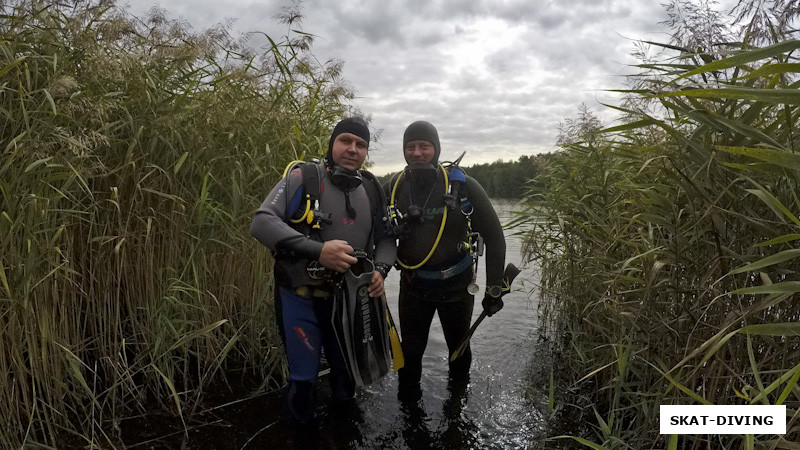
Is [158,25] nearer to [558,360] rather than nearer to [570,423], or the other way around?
[570,423]

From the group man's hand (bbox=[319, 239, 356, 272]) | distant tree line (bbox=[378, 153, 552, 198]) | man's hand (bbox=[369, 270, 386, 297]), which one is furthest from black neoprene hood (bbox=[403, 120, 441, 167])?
distant tree line (bbox=[378, 153, 552, 198])

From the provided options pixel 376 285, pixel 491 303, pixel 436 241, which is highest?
pixel 436 241

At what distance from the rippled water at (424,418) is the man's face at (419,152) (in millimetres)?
1960

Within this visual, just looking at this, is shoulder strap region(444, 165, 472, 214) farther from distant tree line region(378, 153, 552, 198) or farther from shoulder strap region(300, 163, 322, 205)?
distant tree line region(378, 153, 552, 198)

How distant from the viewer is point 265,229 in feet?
8.63

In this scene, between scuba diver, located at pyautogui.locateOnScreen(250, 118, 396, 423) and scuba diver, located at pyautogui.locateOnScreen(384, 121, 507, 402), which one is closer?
scuba diver, located at pyautogui.locateOnScreen(250, 118, 396, 423)

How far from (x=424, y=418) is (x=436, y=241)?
133 cm

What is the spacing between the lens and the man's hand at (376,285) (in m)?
2.91

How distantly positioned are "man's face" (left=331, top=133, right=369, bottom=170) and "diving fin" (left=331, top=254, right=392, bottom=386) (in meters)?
0.67

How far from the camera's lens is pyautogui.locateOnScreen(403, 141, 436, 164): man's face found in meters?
3.59

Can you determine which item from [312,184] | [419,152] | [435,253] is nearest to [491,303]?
[435,253]

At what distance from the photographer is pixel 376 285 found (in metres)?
2.92

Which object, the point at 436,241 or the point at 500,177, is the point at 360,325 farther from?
the point at 500,177

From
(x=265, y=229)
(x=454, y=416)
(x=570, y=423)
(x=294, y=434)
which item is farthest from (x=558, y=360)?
(x=265, y=229)
